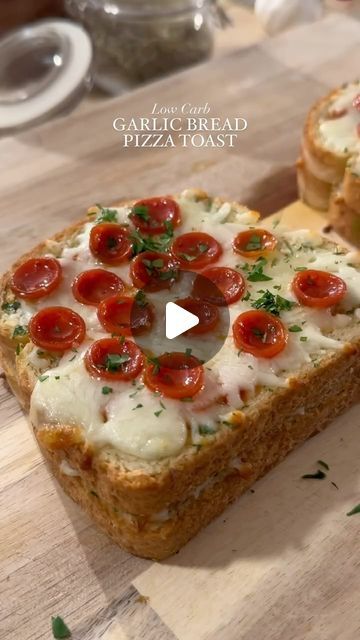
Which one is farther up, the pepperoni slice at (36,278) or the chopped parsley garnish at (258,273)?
the pepperoni slice at (36,278)

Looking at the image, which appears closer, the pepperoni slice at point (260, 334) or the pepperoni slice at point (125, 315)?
the pepperoni slice at point (260, 334)

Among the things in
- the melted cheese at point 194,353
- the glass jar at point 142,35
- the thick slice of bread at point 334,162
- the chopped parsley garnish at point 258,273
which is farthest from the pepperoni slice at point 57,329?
the glass jar at point 142,35

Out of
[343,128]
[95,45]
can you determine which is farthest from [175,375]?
[95,45]

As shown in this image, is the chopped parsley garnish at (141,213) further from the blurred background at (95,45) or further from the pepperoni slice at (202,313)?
the blurred background at (95,45)

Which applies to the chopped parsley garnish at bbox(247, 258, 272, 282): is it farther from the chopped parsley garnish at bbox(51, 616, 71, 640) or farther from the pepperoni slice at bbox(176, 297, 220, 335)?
the chopped parsley garnish at bbox(51, 616, 71, 640)

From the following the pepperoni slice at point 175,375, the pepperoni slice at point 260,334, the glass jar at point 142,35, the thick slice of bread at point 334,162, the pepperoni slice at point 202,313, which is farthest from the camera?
the glass jar at point 142,35

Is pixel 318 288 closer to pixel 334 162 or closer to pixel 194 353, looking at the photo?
pixel 194 353

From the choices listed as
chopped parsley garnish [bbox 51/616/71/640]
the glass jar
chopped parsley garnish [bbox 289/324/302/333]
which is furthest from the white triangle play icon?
the glass jar

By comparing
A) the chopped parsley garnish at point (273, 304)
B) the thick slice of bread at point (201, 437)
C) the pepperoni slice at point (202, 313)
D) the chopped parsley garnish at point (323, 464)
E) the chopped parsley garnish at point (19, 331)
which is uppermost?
the chopped parsley garnish at point (19, 331)

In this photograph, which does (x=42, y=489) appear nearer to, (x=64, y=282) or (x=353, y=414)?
(x=64, y=282)
